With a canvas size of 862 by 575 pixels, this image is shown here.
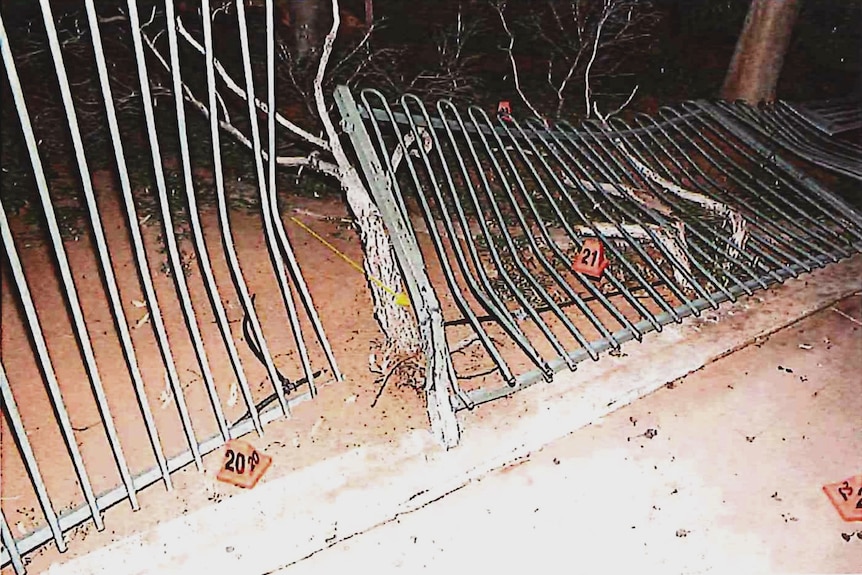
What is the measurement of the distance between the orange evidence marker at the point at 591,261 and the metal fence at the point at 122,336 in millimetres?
1357

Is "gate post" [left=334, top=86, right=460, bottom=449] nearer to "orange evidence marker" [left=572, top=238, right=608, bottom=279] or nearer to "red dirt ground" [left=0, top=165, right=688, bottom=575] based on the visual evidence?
"red dirt ground" [left=0, top=165, right=688, bottom=575]

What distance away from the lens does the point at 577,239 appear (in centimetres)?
386

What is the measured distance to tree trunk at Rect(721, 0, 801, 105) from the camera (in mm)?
6133

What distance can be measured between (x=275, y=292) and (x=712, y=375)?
6.97 feet

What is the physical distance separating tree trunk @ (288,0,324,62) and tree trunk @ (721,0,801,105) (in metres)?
3.41

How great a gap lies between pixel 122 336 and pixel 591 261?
7.76ft

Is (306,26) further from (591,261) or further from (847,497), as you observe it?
(847,497)

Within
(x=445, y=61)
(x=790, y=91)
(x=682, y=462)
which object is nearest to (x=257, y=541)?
(x=682, y=462)

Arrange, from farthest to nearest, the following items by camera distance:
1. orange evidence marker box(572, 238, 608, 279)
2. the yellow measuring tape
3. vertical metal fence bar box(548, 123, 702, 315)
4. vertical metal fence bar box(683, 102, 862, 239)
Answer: vertical metal fence bar box(683, 102, 862, 239) → orange evidence marker box(572, 238, 608, 279) → vertical metal fence bar box(548, 123, 702, 315) → the yellow measuring tape

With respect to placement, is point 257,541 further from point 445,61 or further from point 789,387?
point 445,61

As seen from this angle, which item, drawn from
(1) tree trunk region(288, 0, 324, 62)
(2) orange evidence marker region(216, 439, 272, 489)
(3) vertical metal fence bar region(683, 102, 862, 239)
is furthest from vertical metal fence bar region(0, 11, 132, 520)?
(1) tree trunk region(288, 0, 324, 62)

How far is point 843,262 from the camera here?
14.2 feet

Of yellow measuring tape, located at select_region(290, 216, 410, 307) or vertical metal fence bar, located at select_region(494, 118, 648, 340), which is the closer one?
yellow measuring tape, located at select_region(290, 216, 410, 307)

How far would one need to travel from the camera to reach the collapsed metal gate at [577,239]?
3441 millimetres
